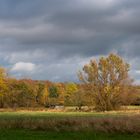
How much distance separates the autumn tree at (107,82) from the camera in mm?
87312

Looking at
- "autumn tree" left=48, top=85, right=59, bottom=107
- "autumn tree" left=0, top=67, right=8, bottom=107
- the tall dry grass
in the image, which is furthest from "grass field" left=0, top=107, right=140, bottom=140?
"autumn tree" left=48, top=85, right=59, bottom=107

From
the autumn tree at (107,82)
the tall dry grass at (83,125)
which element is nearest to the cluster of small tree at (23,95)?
the autumn tree at (107,82)

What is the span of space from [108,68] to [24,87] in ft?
159

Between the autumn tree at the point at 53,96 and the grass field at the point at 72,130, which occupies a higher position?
the autumn tree at the point at 53,96

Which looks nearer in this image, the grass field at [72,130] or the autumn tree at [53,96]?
the grass field at [72,130]

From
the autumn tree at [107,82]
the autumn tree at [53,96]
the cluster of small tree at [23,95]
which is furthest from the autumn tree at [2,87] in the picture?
the autumn tree at [107,82]

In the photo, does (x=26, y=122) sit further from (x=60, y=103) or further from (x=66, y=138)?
(x=60, y=103)

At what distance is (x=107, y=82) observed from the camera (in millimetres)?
89062

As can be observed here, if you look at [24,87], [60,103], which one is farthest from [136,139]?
[60,103]

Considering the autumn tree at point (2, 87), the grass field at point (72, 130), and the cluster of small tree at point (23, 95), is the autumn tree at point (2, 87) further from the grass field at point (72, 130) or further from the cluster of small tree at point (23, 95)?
the grass field at point (72, 130)

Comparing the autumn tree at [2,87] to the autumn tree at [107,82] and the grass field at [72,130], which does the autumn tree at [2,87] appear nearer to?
the autumn tree at [107,82]

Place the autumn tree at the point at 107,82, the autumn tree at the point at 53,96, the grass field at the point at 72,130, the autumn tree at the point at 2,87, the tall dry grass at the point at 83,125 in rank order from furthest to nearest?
the autumn tree at the point at 53,96 → the autumn tree at the point at 2,87 → the autumn tree at the point at 107,82 → the tall dry grass at the point at 83,125 → the grass field at the point at 72,130

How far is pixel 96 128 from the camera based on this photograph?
26281mm

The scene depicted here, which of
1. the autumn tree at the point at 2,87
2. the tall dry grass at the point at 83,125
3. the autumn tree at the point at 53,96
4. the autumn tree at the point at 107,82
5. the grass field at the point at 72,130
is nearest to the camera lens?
the grass field at the point at 72,130
